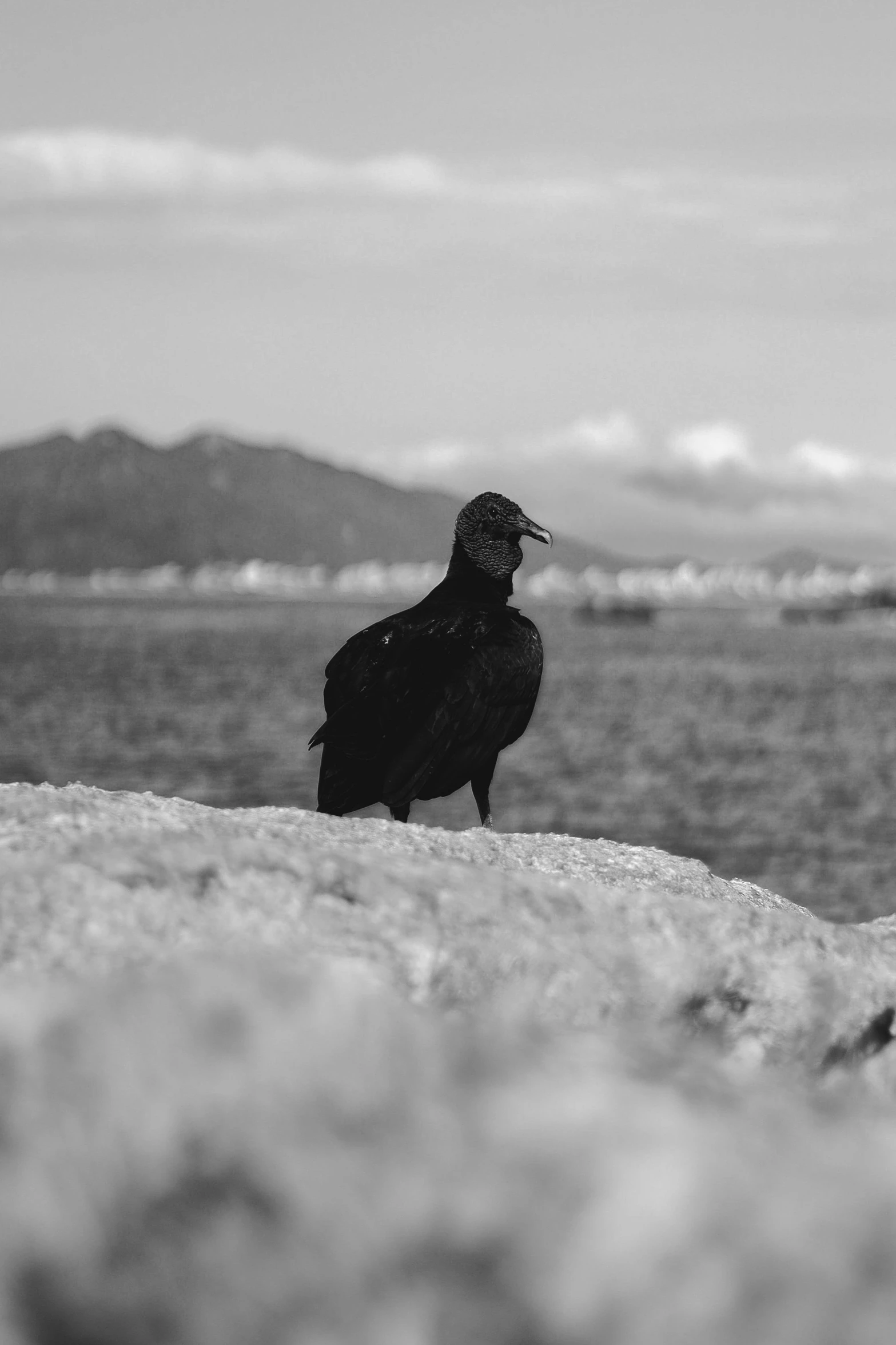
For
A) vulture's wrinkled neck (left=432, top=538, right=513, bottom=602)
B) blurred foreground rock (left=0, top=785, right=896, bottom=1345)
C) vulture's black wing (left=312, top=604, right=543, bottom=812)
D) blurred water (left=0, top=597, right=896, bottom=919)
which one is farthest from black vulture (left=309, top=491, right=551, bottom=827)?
blurred water (left=0, top=597, right=896, bottom=919)

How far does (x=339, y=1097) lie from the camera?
3.37 metres

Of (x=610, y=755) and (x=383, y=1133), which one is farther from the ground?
(x=383, y=1133)

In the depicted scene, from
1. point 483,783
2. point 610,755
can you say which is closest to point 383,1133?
point 483,783

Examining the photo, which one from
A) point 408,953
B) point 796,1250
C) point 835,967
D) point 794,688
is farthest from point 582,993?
point 794,688

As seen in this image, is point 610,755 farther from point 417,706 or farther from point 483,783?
point 417,706

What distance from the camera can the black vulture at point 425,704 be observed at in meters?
8.62

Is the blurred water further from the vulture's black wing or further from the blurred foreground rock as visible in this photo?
the blurred foreground rock

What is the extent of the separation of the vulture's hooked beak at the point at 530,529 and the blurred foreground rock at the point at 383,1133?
5399 millimetres

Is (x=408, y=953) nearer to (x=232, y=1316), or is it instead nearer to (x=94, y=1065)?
(x=94, y=1065)

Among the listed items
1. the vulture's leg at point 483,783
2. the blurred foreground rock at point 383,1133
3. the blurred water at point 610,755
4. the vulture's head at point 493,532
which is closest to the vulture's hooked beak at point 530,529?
the vulture's head at point 493,532

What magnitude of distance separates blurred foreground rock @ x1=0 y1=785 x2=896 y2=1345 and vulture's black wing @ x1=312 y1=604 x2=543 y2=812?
4212mm

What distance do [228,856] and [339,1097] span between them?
1175 millimetres

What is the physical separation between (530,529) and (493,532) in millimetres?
255

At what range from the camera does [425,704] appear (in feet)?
28.4
